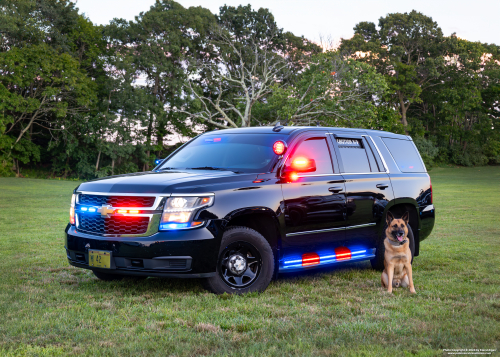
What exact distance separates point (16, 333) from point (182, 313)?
1.48m

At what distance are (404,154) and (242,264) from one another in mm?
3740

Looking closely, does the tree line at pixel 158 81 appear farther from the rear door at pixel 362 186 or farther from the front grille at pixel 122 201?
the front grille at pixel 122 201

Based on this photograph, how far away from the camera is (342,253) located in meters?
7.07

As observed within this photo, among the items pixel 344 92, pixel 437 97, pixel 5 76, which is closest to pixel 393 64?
pixel 437 97

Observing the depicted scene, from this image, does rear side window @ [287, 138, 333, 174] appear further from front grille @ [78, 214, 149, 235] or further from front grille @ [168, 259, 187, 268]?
front grille @ [78, 214, 149, 235]

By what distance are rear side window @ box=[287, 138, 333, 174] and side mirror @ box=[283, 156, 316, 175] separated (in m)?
0.25

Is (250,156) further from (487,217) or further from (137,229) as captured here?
(487,217)

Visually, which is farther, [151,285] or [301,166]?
[151,285]

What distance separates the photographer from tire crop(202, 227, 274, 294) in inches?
233

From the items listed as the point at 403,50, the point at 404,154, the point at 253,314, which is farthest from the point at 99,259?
the point at 403,50

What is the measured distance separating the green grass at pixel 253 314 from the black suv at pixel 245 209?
36 cm

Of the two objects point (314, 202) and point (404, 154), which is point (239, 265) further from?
point (404, 154)

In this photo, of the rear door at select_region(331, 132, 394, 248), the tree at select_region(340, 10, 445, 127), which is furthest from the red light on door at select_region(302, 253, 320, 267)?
the tree at select_region(340, 10, 445, 127)

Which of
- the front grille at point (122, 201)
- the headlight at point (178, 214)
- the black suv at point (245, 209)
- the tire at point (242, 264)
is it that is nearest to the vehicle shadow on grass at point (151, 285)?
the black suv at point (245, 209)
